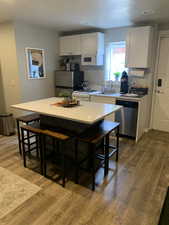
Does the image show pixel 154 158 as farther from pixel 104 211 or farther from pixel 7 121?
pixel 7 121

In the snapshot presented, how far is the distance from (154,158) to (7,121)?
3258 millimetres

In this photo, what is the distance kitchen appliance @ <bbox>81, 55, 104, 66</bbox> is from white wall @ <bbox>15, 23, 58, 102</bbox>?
88 cm

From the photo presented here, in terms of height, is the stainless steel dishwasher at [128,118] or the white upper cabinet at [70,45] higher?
the white upper cabinet at [70,45]

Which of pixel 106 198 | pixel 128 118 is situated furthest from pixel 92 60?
pixel 106 198

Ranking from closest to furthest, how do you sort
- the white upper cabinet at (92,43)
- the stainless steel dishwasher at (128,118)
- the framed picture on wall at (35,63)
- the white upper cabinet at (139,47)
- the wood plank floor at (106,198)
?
the wood plank floor at (106,198)
the white upper cabinet at (139,47)
the stainless steel dishwasher at (128,118)
the framed picture on wall at (35,63)
the white upper cabinet at (92,43)

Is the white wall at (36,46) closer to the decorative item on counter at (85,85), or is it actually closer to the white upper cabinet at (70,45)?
the white upper cabinet at (70,45)

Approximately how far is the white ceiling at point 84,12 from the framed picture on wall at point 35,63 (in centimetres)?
66

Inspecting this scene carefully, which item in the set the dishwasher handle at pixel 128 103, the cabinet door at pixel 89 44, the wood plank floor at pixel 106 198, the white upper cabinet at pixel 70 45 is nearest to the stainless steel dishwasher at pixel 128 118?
the dishwasher handle at pixel 128 103

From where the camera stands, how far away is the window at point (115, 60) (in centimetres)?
445

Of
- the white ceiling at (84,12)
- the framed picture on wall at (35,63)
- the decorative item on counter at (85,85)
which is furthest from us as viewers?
the decorative item on counter at (85,85)

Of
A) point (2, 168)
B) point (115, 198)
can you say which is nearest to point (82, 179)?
point (115, 198)

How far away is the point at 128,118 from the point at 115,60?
1708 mm

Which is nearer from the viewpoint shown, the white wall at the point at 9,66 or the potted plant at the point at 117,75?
the white wall at the point at 9,66

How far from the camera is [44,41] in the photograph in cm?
444
